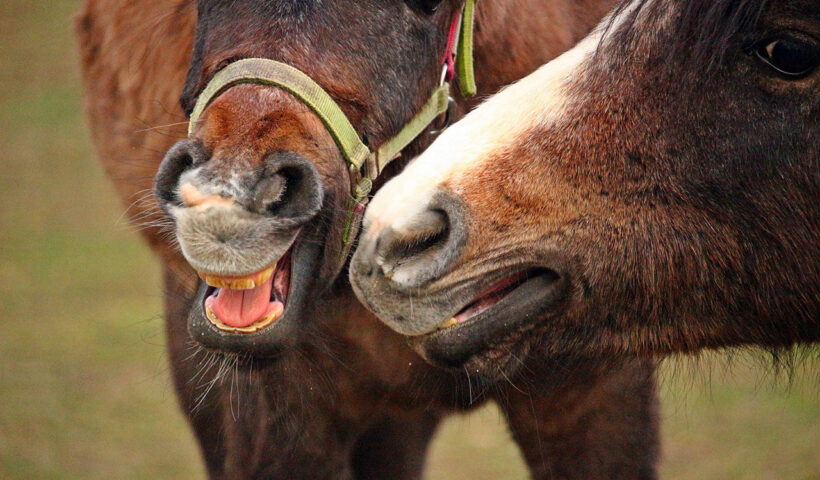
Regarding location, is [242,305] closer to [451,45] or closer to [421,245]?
[421,245]

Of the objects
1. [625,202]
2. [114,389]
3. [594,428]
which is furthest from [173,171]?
[114,389]

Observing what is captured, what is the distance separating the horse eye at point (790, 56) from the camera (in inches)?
73.0

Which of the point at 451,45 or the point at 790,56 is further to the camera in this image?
the point at 451,45

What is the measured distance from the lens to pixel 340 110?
226 cm

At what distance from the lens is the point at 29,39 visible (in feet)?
44.2

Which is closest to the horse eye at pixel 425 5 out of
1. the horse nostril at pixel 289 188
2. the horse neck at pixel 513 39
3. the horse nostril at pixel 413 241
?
the horse neck at pixel 513 39

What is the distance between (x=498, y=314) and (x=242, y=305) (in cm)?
62

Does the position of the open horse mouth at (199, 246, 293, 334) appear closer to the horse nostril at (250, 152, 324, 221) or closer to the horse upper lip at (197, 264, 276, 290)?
the horse upper lip at (197, 264, 276, 290)

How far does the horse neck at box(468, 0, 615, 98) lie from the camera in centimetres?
279

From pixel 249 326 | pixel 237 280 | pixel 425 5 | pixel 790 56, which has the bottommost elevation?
pixel 249 326

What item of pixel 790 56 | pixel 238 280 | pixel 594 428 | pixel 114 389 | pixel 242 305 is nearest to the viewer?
pixel 790 56

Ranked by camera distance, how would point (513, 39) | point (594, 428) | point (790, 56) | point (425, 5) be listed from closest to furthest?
point (790, 56)
point (425, 5)
point (513, 39)
point (594, 428)

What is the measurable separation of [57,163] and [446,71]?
886cm

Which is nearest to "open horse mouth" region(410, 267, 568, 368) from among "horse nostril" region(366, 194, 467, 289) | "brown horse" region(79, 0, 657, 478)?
"horse nostril" region(366, 194, 467, 289)
